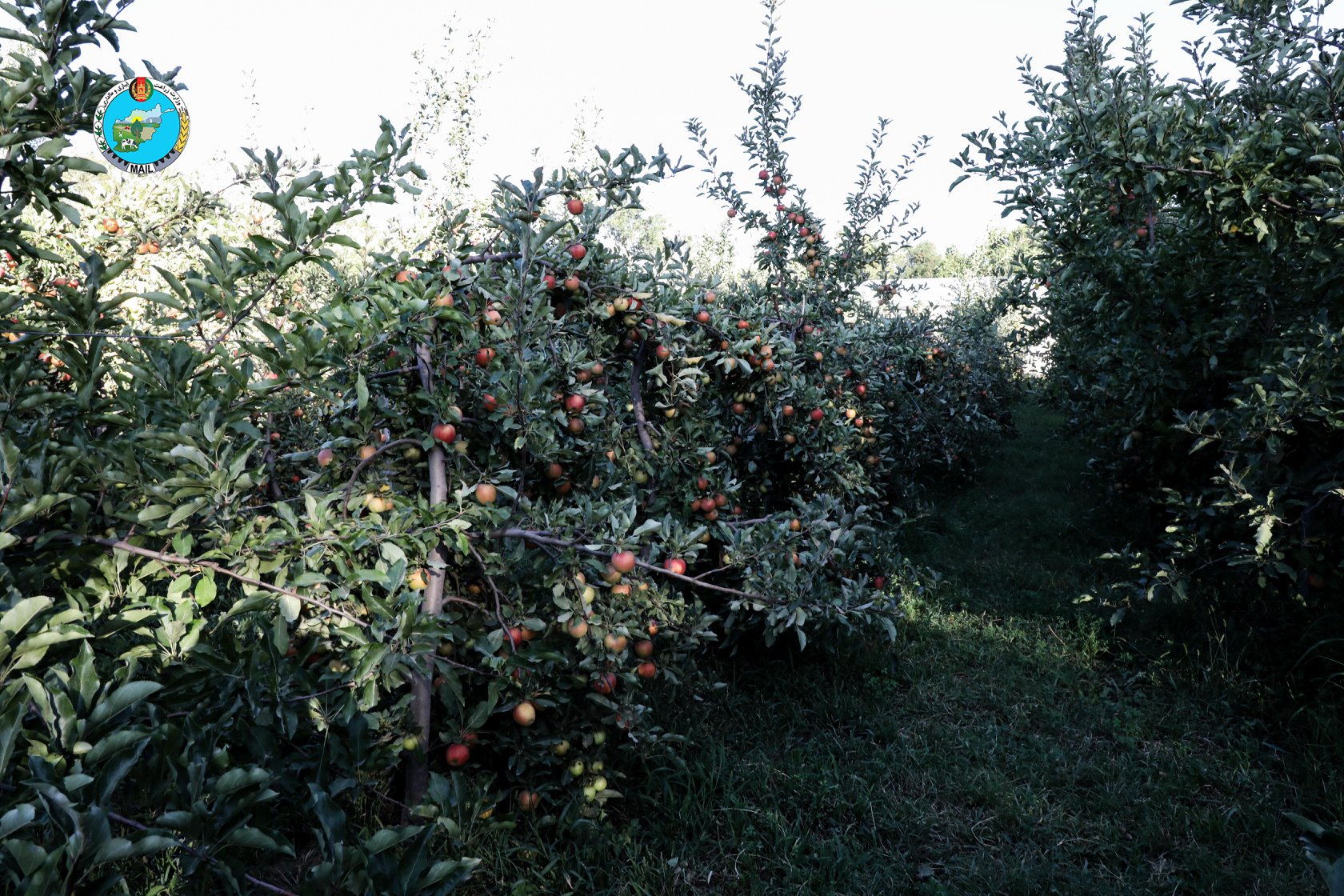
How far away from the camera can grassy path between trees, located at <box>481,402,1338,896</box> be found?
262 cm

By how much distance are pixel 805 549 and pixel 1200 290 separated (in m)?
2.27

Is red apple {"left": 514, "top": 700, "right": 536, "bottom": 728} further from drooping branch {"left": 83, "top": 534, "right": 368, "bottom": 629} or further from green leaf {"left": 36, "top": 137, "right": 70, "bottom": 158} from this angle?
green leaf {"left": 36, "top": 137, "right": 70, "bottom": 158}

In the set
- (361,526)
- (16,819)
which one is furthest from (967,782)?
(16,819)

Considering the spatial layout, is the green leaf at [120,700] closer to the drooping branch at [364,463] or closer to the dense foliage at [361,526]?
the dense foliage at [361,526]

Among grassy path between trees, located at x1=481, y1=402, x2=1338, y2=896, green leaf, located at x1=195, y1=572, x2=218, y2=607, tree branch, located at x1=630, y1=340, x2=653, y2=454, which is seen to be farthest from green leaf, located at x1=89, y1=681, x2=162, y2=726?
tree branch, located at x1=630, y1=340, x2=653, y2=454

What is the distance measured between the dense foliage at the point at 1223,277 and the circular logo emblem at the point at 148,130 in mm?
4123

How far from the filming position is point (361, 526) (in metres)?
2.12

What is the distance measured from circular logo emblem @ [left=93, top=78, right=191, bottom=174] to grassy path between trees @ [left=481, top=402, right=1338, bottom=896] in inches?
150

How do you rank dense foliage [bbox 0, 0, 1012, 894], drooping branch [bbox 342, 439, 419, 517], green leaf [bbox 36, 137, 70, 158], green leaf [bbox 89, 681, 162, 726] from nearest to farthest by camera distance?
1. green leaf [bbox 89, 681, 162, 726]
2. dense foliage [bbox 0, 0, 1012, 894]
3. green leaf [bbox 36, 137, 70, 158]
4. drooping branch [bbox 342, 439, 419, 517]

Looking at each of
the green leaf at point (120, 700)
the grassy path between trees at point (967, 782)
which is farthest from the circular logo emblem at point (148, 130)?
the grassy path between trees at point (967, 782)

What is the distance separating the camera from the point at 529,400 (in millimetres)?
2607

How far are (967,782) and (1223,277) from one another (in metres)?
2.57

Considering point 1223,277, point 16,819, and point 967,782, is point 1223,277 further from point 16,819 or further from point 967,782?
point 16,819

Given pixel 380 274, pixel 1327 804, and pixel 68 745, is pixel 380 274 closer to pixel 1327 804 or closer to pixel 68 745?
pixel 68 745
